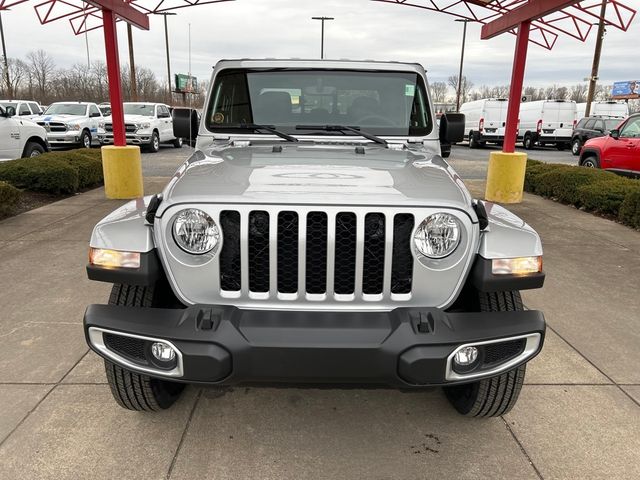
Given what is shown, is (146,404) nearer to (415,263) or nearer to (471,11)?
(415,263)

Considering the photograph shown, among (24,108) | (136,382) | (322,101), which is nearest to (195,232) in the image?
(136,382)

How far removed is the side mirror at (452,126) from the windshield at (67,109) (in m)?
16.2

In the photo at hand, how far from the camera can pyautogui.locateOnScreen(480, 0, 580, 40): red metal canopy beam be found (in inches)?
297

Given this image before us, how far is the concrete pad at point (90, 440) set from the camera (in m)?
2.32

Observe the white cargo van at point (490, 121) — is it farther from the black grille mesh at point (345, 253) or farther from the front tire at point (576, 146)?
the black grille mesh at point (345, 253)

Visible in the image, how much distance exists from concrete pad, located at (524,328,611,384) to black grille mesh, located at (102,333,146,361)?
90.8 inches

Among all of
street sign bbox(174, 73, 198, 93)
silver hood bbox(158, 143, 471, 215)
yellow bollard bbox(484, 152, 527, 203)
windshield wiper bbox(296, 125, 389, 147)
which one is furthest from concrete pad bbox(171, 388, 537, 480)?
yellow bollard bbox(484, 152, 527, 203)

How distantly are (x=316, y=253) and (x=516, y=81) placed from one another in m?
7.97

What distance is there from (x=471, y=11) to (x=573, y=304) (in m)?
8.40

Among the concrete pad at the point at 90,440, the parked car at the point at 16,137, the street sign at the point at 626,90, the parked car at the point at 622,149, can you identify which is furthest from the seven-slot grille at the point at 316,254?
the street sign at the point at 626,90

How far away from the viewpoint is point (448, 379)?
2053 mm

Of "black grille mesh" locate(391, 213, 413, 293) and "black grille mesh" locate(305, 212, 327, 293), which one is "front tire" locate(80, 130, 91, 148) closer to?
"black grille mesh" locate(305, 212, 327, 293)

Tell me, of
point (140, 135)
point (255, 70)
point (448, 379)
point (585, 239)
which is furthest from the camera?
point (140, 135)

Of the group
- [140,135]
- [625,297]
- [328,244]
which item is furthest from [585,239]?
[140,135]
